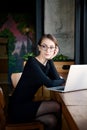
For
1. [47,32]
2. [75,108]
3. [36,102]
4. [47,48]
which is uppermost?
[47,32]

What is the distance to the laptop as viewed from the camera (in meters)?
2.13

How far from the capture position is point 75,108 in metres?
1.72

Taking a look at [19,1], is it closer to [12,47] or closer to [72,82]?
[12,47]

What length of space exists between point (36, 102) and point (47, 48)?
0.47 metres

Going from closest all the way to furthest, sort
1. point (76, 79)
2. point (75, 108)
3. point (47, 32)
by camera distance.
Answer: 1. point (75, 108)
2. point (76, 79)
3. point (47, 32)

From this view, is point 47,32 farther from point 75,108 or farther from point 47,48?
point 75,108

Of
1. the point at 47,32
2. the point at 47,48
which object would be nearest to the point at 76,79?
the point at 47,48

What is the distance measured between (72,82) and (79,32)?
2.08 metres

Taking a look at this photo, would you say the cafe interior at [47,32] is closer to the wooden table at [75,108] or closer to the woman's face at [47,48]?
the wooden table at [75,108]

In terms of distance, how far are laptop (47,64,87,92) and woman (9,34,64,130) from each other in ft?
0.70

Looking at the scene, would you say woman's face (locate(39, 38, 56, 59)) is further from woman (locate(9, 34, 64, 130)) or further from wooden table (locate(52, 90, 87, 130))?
wooden table (locate(52, 90, 87, 130))

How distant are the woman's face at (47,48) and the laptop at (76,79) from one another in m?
0.34

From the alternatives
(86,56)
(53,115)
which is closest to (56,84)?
(53,115)

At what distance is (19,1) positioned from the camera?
6.68m
